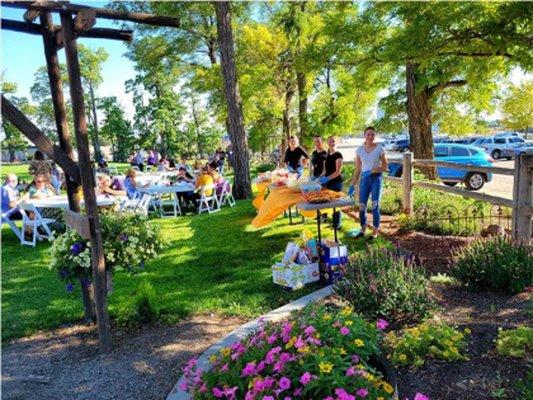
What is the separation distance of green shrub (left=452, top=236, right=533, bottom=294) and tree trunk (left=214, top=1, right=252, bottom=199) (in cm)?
904

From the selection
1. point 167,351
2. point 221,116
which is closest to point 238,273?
point 167,351

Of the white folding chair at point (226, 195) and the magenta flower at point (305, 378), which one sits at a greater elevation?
the magenta flower at point (305, 378)

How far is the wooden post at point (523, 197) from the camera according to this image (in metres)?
5.61

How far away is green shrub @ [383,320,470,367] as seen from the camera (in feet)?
9.59

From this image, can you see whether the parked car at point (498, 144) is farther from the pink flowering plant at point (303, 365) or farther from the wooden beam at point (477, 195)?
the pink flowering plant at point (303, 365)

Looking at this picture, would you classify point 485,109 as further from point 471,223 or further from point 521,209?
point 521,209

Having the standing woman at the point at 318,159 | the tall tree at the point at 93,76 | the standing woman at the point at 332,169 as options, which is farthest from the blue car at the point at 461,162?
the tall tree at the point at 93,76

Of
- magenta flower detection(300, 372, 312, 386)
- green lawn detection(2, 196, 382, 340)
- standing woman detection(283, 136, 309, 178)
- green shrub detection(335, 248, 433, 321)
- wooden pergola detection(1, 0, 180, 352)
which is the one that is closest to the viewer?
magenta flower detection(300, 372, 312, 386)

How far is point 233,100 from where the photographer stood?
1257cm

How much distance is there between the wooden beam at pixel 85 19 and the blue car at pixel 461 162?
1391 cm

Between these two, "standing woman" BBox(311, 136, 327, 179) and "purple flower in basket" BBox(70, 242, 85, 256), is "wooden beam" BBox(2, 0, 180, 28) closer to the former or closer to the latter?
"purple flower in basket" BBox(70, 242, 85, 256)

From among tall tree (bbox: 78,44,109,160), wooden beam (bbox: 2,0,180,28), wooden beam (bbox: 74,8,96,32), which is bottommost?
wooden beam (bbox: 74,8,96,32)

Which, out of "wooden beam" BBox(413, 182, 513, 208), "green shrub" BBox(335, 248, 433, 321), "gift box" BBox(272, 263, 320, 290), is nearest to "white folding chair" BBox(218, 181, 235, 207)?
"wooden beam" BBox(413, 182, 513, 208)

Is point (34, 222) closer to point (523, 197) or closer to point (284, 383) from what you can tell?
point (284, 383)
